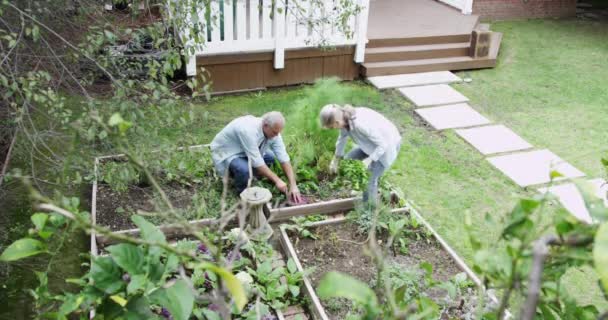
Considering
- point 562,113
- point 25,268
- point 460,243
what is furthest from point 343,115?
point 562,113

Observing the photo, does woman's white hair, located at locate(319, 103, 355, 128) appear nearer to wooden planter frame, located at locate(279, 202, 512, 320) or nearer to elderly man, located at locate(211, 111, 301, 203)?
elderly man, located at locate(211, 111, 301, 203)

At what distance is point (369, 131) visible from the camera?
13.6ft

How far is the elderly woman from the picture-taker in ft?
13.5

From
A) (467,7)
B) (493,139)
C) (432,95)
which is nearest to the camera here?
(493,139)

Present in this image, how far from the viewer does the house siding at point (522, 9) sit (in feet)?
33.9

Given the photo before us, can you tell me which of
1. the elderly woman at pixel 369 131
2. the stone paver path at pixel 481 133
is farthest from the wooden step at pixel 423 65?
the elderly woman at pixel 369 131

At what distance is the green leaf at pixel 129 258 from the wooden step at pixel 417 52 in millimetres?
6575

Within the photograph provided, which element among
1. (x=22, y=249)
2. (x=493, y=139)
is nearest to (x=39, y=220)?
(x=22, y=249)

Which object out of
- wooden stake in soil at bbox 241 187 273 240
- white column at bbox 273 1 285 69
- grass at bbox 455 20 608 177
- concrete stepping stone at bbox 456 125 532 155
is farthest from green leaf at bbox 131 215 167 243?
white column at bbox 273 1 285 69

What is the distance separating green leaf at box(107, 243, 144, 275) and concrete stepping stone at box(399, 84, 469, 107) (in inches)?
224

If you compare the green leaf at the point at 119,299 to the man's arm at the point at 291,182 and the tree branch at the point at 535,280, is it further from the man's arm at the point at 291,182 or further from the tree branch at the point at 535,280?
the man's arm at the point at 291,182

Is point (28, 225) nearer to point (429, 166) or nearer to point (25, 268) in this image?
point (25, 268)

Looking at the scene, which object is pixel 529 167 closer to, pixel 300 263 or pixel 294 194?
pixel 294 194

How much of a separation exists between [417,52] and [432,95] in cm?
115
